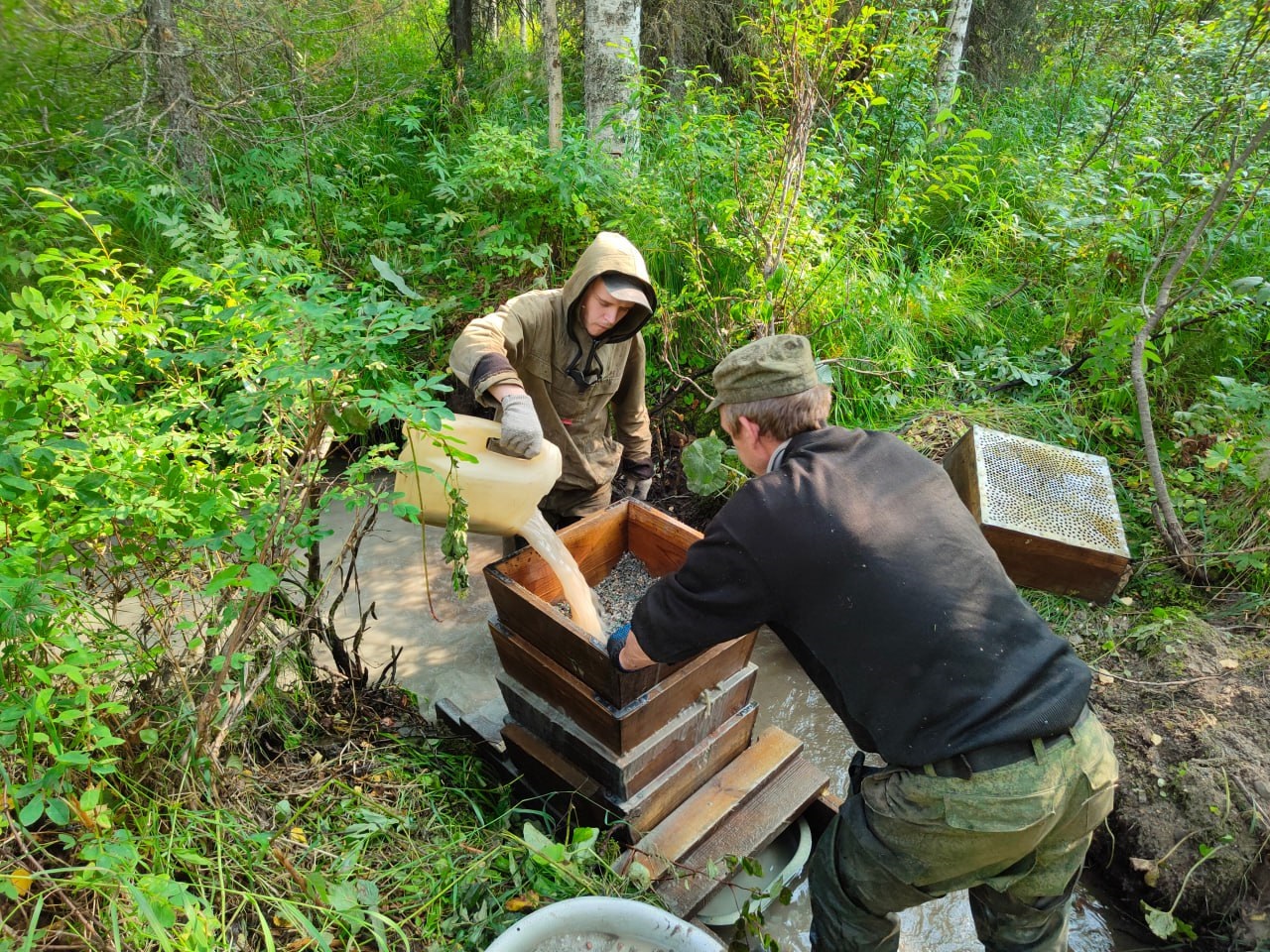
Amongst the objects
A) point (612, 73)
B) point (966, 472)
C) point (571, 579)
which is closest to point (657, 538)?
point (571, 579)

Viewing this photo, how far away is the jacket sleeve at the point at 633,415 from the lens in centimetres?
339

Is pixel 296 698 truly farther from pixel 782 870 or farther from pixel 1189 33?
pixel 1189 33

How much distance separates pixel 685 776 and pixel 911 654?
102 cm

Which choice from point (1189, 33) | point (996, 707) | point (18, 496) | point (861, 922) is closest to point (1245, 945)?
point (861, 922)

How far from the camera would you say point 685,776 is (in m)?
2.37

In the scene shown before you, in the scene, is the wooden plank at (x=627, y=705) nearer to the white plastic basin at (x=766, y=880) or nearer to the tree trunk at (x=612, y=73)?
the white plastic basin at (x=766, y=880)

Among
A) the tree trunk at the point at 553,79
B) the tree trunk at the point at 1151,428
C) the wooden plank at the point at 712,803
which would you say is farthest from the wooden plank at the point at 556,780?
the tree trunk at the point at 553,79

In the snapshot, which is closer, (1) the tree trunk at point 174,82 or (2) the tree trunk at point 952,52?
(1) the tree trunk at point 174,82

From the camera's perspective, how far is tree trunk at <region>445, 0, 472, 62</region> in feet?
24.7

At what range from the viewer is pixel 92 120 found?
4.28 m

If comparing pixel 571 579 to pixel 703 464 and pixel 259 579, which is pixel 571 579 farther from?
pixel 703 464

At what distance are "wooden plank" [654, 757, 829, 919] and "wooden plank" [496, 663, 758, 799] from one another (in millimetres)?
283

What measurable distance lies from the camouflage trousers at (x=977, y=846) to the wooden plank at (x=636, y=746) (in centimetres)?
50

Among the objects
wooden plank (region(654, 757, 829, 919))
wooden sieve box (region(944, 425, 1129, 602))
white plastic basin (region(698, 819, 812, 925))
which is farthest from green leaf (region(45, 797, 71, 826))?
wooden sieve box (region(944, 425, 1129, 602))
